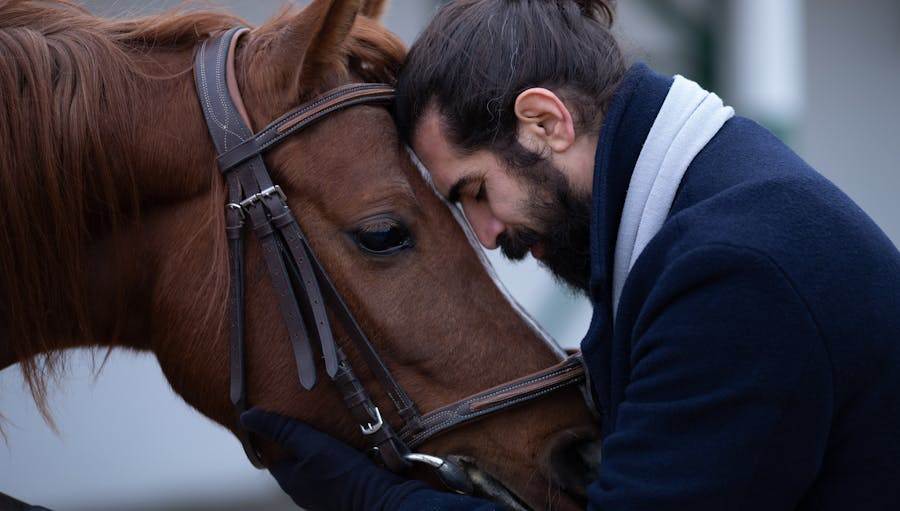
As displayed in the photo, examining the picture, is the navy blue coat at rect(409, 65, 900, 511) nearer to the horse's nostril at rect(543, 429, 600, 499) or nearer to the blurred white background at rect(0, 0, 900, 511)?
the horse's nostril at rect(543, 429, 600, 499)

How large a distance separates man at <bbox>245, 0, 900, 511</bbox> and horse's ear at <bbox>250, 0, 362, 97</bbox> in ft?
0.53

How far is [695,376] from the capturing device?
1.44 metres

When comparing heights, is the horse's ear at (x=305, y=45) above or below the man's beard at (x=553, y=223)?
above

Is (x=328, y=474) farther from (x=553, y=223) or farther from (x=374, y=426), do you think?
(x=553, y=223)

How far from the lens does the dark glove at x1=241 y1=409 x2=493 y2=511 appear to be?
1.77 m

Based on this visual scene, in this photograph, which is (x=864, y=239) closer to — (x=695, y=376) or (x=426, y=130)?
(x=695, y=376)

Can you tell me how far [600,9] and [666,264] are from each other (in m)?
0.67

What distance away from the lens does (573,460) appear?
6.02 ft

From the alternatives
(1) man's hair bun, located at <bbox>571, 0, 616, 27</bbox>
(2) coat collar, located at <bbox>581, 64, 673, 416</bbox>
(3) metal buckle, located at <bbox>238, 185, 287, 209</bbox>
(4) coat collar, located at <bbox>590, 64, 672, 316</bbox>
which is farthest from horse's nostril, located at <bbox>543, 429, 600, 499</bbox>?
(1) man's hair bun, located at <bbox>571, 0, 616, 27</bbox>

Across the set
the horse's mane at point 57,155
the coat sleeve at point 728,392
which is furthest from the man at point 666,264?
the horse's mane at point 57,155

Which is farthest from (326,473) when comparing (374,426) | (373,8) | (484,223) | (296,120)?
(373,8)

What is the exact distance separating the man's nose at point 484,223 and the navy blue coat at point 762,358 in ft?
1.17

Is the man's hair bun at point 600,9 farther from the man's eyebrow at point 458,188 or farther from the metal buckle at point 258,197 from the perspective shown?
the metal buckle at point 258,197

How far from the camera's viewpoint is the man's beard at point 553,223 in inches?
70.2
